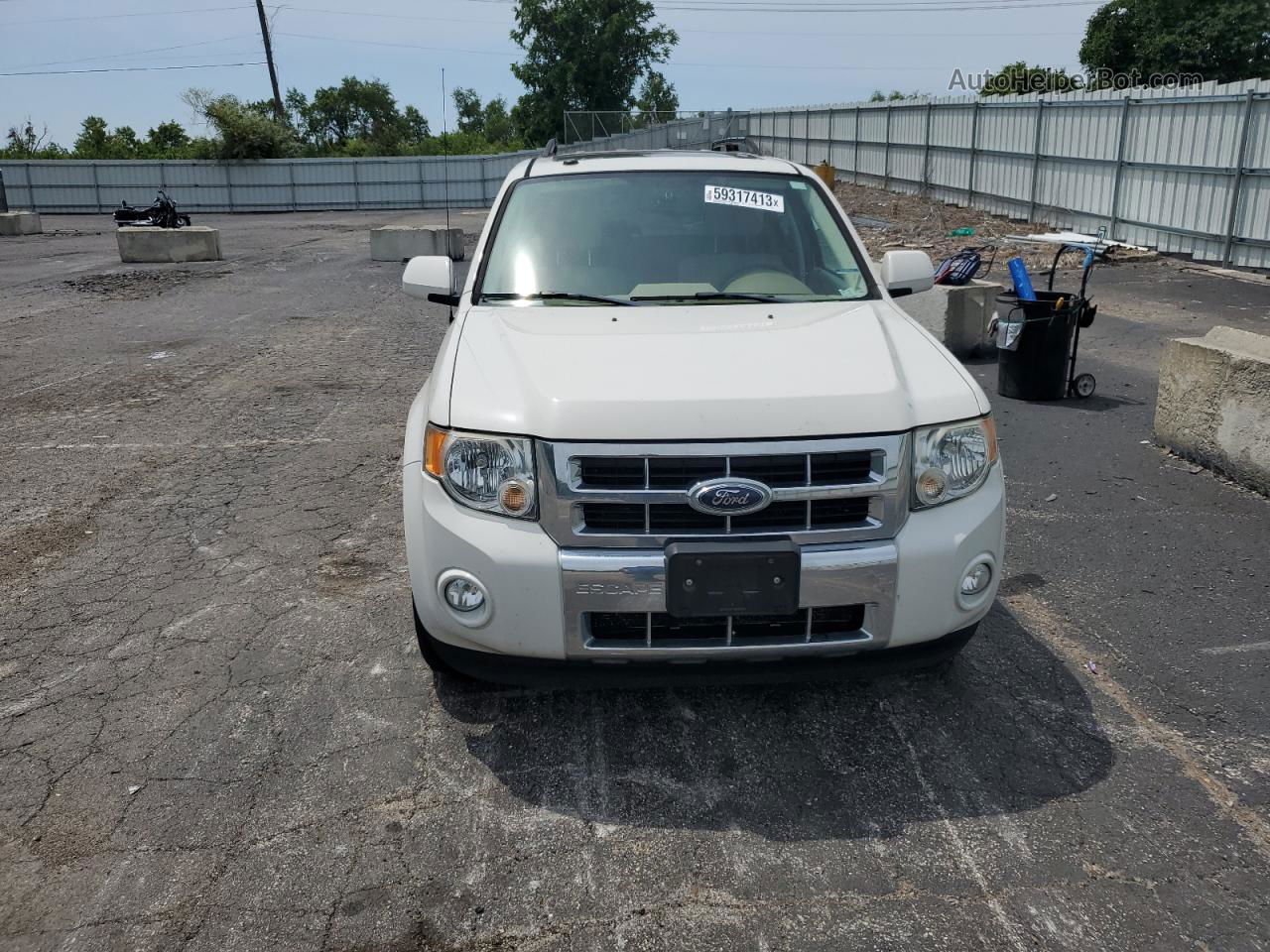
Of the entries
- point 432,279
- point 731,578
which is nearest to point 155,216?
point 432,279

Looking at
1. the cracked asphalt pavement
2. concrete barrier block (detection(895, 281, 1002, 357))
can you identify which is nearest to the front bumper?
the cracked asphalt pavement

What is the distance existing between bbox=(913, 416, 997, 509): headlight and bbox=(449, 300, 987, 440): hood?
53 millimetres

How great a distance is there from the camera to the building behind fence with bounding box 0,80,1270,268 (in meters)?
15.4

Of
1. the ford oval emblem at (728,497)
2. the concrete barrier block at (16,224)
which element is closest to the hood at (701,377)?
the ford oval emblem at (728,497)

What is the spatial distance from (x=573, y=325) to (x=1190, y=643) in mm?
2816

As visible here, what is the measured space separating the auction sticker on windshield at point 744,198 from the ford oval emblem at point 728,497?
2.07 meters

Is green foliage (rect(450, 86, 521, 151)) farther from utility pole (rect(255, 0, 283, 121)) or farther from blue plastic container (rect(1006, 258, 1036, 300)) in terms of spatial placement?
blue plastic container (rect(1006, 258, 1036, 300))

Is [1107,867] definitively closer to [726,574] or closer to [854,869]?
[854,869]

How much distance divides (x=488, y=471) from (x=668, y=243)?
1780 millimetres

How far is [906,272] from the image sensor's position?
15.2 ft

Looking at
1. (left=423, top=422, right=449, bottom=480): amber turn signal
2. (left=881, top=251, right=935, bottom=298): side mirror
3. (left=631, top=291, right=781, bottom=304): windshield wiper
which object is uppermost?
(left=881, top=251, right=935, bottom=298): side mirror

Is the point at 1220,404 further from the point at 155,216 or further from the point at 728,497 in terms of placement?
the point at 155,216

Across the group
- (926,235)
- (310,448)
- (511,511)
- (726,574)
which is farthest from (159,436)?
(926,235)

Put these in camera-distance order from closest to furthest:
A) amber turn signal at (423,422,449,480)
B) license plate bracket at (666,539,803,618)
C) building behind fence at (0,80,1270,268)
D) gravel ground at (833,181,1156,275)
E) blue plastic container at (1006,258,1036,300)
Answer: license plate bracket at (666,539,803,618) < amber turn signal at (423,422,449,480) < blue plastic container at (1006,258,1036,300) < building behind fence at (0,80,1270,268) < gravel ground at (833,181,1156,275)
